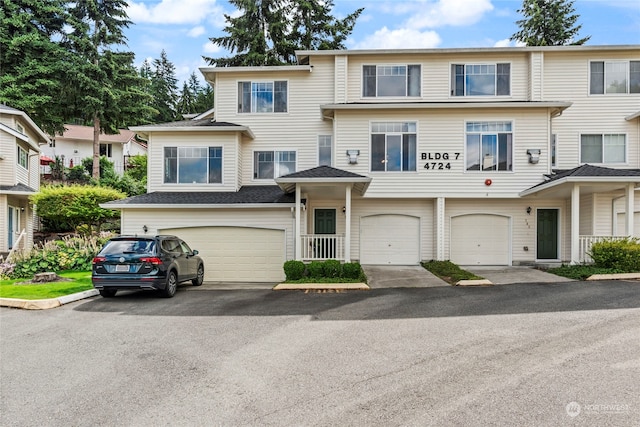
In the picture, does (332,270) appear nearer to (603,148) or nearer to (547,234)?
(547,234)

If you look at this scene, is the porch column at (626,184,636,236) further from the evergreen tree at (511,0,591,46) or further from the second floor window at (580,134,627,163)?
the evergreen tree at (511,0,591,46)

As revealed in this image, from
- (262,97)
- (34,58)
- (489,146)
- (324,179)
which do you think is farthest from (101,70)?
(489,146)

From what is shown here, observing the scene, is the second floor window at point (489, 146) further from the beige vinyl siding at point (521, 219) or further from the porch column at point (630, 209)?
the porch column at point (630, 209)

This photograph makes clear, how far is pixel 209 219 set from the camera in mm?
15414

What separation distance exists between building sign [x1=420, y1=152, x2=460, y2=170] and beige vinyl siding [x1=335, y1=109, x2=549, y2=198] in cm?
8

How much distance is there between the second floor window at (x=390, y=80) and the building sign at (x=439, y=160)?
9.71 feet

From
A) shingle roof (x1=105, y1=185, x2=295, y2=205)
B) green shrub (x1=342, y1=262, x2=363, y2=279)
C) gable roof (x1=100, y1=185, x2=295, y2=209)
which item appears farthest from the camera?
shingle roof (x1=105, y1=185, x2=295, y2=205)

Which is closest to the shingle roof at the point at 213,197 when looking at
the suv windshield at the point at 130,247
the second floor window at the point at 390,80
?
the suv windshield at the point at 130,247

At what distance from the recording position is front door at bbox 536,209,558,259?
16531 millimetres

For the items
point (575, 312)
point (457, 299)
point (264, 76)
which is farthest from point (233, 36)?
point (575, 312)

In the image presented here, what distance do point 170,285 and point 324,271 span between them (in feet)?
14.1

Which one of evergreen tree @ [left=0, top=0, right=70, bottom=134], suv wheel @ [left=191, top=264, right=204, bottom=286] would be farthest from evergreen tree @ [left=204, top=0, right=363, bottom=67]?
suv wheel @ [left=191, top=264, right=204, bottom=286]

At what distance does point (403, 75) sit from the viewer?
17.2 m

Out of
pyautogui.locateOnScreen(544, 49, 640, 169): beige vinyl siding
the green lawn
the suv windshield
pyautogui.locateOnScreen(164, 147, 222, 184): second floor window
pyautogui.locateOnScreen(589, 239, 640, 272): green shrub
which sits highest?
pyautogui.locateOnScreen(544, 49, 640, 169): beige vinyl siding
